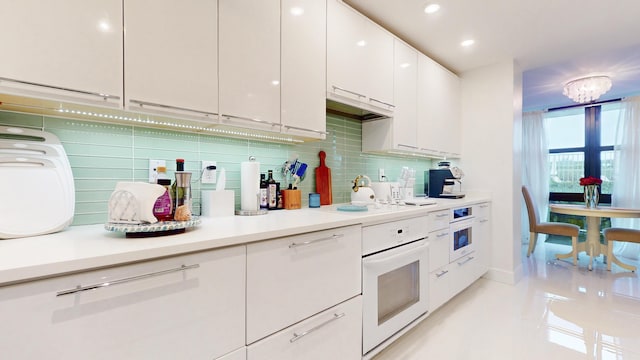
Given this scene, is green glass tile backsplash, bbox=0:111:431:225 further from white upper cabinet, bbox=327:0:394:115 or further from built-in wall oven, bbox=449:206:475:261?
built-in wall oven, bbox=449:206:475:261

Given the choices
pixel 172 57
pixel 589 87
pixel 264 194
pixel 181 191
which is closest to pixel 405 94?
pixel 264 194

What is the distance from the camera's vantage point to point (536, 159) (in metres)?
5.02

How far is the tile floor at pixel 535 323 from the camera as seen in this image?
1812 millimetres

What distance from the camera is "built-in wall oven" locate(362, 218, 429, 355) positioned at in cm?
154

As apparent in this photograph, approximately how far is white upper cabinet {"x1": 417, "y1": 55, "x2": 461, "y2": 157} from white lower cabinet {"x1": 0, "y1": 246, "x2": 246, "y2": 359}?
2.27 m

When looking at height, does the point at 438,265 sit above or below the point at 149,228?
below

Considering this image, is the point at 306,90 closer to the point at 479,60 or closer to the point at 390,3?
the point at 390,3

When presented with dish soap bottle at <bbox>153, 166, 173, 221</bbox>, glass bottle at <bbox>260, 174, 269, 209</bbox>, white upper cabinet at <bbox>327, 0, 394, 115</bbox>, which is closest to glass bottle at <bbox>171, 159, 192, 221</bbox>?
dish soap bottle at <bbox>153, 166, 173, 221</bbox>

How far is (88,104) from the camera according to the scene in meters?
1.02

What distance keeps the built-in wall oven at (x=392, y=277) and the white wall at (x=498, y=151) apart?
1.65 metres

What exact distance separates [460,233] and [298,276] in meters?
1.93

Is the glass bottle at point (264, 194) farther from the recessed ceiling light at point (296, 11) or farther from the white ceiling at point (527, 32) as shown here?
the white ceiling at point (527, 32)

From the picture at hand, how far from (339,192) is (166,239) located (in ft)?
5.28

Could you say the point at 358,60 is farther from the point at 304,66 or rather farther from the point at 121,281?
the point at 121,281
